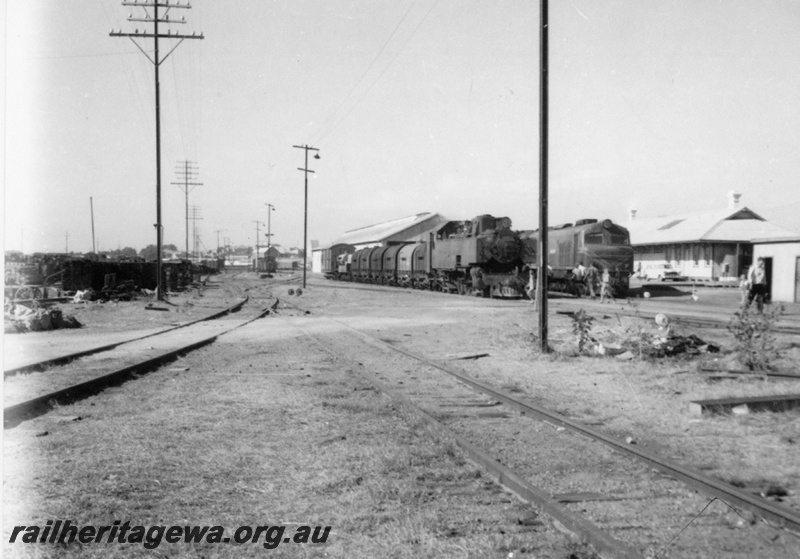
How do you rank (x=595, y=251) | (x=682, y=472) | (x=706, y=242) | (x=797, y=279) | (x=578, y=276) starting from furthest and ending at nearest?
(x=706, y=242) < (x=578, y=276) < (x=595, y=251) < (x=797, y=279) < (x=682, y=472)

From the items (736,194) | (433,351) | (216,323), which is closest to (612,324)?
(433,351)

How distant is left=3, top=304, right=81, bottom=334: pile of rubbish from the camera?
14.5m

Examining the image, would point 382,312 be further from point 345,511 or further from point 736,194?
point 736,194

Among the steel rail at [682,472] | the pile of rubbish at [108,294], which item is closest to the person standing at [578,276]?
the pile of rubbish at [108,294]

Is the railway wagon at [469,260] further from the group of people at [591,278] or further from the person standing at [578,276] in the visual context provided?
the person standing at [578,276]

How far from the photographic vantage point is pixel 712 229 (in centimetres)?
4250

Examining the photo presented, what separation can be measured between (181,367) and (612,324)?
9.98m

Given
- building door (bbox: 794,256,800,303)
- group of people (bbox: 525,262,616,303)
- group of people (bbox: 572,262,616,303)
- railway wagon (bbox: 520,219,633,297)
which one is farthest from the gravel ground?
railway wagon (bbox: 520,219,633,297)

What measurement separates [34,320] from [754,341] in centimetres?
1545

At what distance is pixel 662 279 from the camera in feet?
137

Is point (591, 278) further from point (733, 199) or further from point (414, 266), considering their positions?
point (733, 199)

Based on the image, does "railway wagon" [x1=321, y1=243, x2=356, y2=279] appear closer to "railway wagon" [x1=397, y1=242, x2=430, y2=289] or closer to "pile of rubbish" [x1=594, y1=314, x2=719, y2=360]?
"railway wagon" [x1=397, y1=242, x2=430, y2=289]

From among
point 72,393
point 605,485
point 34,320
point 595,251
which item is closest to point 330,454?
point 605,485

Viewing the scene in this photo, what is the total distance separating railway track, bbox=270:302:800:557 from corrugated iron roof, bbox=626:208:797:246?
129ft
